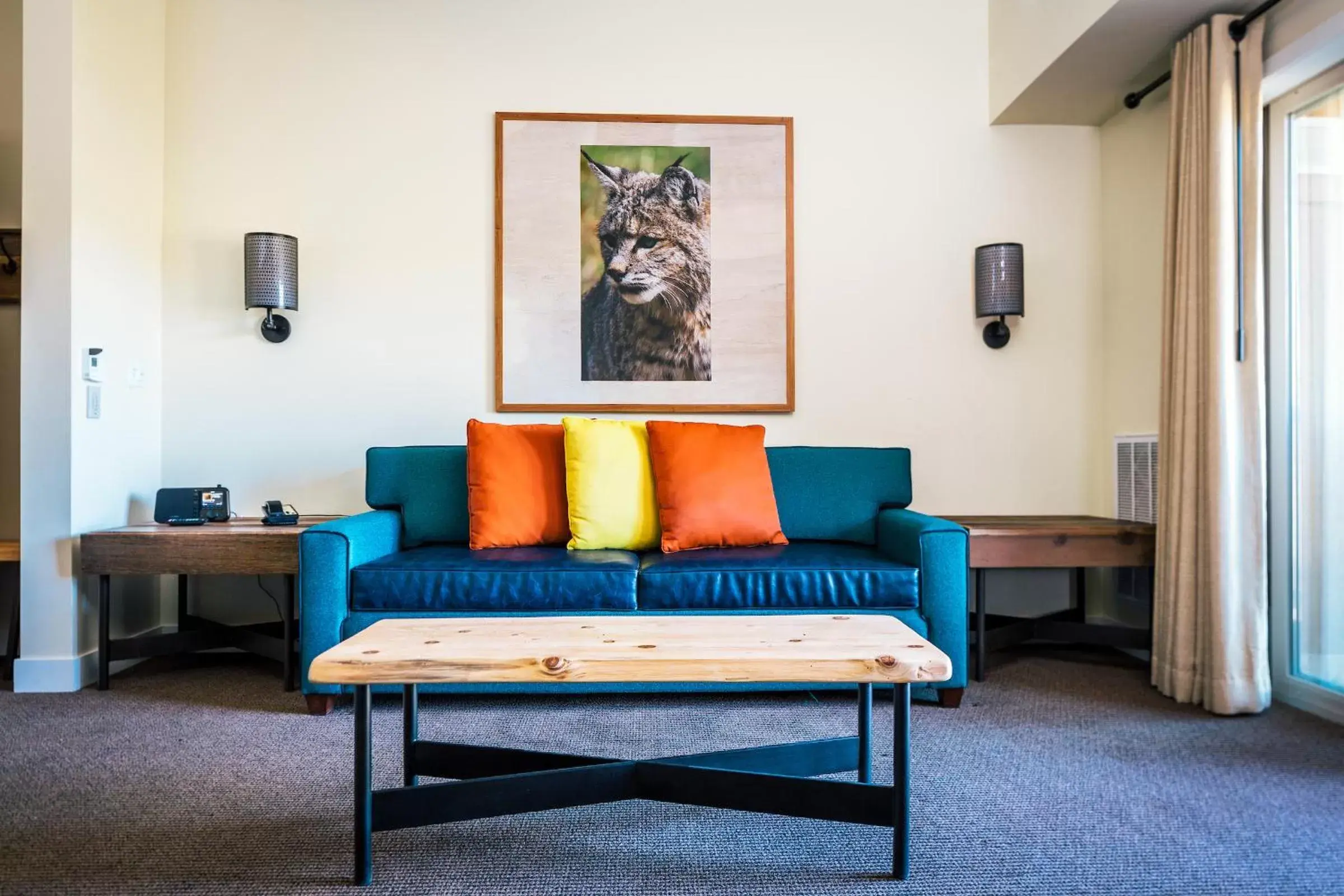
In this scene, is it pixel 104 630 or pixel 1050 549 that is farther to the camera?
pixel 1050 549

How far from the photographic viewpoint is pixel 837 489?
3.13 meters

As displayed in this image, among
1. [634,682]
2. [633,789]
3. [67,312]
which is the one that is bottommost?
[633,789]

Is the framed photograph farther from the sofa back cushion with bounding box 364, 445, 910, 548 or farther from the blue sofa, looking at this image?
the blue sofa

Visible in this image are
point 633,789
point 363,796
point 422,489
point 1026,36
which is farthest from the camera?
point 1026,36

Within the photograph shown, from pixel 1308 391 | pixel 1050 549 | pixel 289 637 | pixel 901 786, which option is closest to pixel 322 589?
pixel 289 637

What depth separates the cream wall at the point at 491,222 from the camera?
11.0 feet

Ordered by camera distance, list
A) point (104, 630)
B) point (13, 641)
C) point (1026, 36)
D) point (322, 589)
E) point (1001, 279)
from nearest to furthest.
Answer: point (322, 589) → point (104, 630) → point (13, 641) → point (1026, 36) → point (1001, 279)

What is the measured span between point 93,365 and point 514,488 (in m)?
1.57

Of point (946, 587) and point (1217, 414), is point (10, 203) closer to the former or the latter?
point (946, 587)

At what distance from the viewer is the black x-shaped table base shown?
148 centimetres

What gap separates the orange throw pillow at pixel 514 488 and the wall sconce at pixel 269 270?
0.98 metres

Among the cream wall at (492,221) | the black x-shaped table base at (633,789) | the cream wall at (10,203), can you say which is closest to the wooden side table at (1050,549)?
the cream wall at (492,221)

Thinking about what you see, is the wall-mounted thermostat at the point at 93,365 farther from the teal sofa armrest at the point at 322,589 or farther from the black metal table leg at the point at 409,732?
the black metal table leg at the point at 409,732

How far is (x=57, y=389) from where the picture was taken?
277cm
